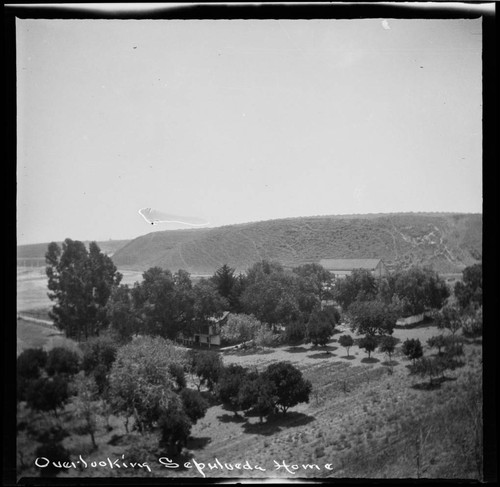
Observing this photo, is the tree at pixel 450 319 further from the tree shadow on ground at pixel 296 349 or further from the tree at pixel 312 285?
the tree shadow on ground at pixel 296 349

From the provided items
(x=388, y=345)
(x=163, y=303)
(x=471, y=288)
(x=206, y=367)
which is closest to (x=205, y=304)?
(x=163, y=303)

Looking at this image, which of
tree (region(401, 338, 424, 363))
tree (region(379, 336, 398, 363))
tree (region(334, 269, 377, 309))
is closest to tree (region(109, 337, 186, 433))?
tree (region(334, 269, 377, 309))

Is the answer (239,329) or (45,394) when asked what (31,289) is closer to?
(45,394)

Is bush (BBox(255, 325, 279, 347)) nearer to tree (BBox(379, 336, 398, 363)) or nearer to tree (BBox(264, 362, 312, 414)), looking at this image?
tree (BBox(264, 362, 312, 414))

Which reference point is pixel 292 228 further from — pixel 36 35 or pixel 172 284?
pixel 36 35
